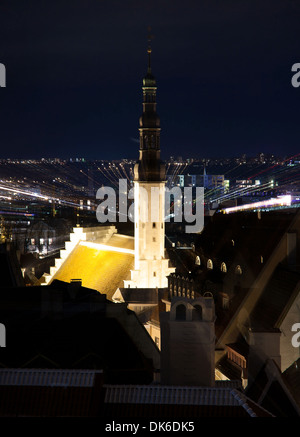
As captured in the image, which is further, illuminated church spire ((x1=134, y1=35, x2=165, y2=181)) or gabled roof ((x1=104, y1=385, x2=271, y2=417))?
illuminated church spire ((x1=134, y1=35, x2=165, y2=181))

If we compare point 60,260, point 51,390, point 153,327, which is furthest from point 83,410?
point 60,260

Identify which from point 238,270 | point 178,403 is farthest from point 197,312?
point 238,270

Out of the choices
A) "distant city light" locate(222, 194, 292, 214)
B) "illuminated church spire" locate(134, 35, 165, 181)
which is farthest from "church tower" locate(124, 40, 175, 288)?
"distant city light" locate(222, 194, 292, 214)

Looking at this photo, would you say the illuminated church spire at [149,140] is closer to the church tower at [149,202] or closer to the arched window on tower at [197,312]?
the church tower at [149,202]

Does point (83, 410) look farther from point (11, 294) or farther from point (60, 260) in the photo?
point (60, 260)

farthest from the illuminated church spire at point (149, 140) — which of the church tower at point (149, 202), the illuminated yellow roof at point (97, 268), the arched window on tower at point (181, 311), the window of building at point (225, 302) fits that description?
the arched window on tower at point (181, 311)

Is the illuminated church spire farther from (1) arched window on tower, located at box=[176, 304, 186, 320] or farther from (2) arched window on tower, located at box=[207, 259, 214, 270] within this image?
(1) arched window on tower, located at box=[176, 304, 186, 320]

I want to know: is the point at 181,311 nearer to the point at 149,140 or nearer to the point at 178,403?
the point at 178,403
